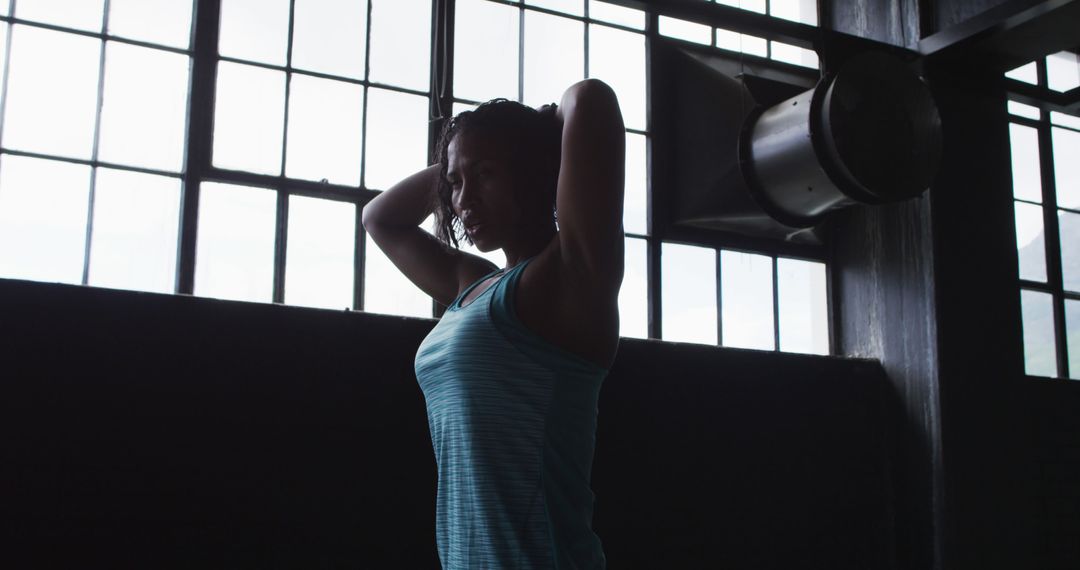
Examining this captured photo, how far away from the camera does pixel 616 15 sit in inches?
160

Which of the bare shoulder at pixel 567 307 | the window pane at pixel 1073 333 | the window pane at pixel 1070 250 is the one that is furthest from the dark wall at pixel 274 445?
the window pane at pixel 1070 250

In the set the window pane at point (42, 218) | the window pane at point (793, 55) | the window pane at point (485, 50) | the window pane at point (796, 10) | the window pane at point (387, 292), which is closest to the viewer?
the window pane at point (42, 218)

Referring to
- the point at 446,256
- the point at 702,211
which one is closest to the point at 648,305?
the point at 702,211

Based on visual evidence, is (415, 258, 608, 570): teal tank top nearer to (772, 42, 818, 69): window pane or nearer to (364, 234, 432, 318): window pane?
(364, 234, 432, 318): window pane

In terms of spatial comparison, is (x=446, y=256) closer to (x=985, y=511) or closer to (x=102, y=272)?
(x=102, y=272)

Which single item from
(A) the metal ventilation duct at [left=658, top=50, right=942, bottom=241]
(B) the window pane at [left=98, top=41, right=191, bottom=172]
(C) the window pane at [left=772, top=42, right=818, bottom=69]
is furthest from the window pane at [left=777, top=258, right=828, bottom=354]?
(B) the window pane at [left=98, top=41, right=191, bottom=172]

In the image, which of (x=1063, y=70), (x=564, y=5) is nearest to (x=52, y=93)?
(x=564, y=5)

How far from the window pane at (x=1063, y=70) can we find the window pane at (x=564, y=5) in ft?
8.99

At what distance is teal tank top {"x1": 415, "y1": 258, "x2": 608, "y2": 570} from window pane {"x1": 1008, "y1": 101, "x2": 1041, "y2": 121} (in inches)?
180

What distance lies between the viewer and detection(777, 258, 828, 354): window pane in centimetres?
425

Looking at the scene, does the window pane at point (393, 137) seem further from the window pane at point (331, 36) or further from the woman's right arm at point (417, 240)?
the woman's right arm at point (417, 240)

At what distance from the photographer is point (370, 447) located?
2809 millimetres

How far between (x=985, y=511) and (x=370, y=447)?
106 inches

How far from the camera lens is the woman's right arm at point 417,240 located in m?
1.64
